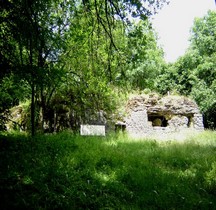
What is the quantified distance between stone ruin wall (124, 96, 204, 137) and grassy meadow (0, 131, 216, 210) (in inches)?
281

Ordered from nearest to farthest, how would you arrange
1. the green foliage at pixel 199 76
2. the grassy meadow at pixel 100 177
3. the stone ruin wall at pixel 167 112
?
the grassy meadow at pixel 100 177
the stone ruin wall at pixel 167 112
the green foliage at pixel 199 76

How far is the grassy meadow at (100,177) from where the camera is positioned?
477cm

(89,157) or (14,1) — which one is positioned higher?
(14,1)

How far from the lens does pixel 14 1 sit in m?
6.28

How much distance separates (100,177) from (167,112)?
1172 centimetres

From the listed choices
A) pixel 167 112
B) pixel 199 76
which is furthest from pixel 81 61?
pixel 199 76

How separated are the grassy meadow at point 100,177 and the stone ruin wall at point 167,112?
23.4ft

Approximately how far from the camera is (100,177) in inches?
237

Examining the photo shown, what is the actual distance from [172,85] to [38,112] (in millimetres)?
16013

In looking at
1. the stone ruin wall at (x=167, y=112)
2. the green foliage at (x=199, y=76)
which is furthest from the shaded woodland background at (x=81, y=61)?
the stone ruin wall at (x=167, y=112)

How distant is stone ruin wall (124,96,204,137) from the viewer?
52.1ft

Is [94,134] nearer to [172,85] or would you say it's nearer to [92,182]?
[92,182]

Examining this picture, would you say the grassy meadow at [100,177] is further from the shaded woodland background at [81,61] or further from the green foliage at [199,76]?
the green foliage at [199,76]

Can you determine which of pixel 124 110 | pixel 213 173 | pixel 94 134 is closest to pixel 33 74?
pixel 213 173
